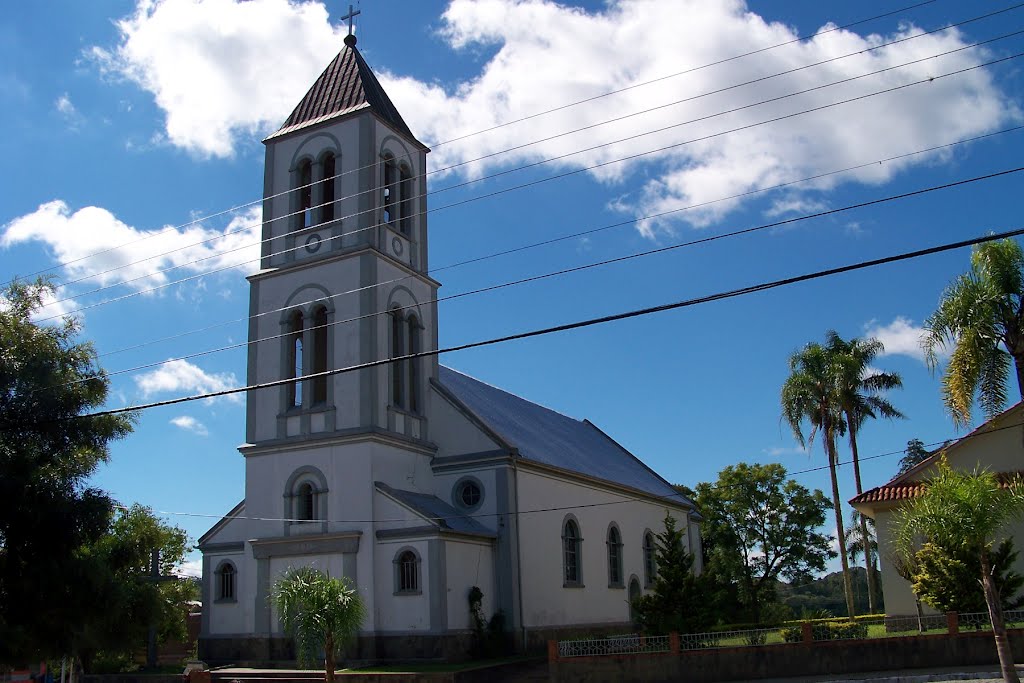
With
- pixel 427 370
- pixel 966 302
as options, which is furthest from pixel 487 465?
pixel 966 302

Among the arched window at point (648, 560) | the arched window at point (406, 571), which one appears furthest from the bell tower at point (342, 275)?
the arched window at point (648, 560)

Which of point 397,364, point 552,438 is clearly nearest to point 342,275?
point 397,364

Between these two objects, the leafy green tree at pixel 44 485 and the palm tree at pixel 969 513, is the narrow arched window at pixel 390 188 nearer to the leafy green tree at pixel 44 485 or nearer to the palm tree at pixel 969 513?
the leafy green tree at pixel 44 485

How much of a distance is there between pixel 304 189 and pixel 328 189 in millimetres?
989

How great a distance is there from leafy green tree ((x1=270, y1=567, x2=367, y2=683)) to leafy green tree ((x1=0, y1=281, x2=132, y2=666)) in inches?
207

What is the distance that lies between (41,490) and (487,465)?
14.3 metres

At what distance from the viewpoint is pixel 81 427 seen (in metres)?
22.8

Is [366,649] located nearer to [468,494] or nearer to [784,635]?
[468,494]

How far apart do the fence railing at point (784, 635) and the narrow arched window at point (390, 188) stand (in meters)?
16.7

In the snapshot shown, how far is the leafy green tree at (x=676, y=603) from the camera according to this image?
26.8 meters

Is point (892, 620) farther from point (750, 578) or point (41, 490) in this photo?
point (750, 578)

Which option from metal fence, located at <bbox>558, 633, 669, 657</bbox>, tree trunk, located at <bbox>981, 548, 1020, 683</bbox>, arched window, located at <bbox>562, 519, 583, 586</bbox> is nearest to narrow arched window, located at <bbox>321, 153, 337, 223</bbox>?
arched window, located at <bbox>562, 519, 583, 586</bbox>

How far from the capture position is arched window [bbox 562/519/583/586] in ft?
114

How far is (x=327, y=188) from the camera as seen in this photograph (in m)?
34.0
